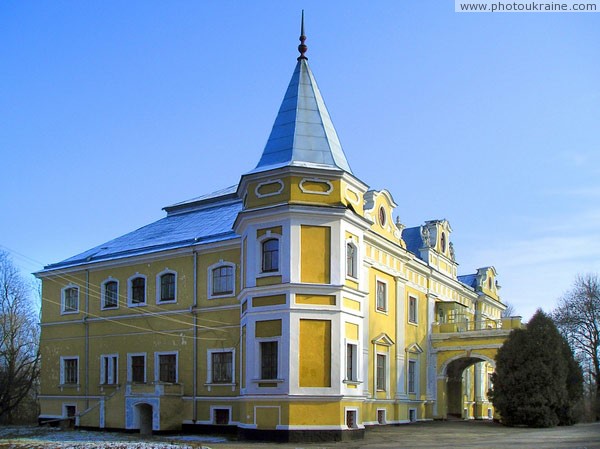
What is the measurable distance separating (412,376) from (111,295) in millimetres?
15135

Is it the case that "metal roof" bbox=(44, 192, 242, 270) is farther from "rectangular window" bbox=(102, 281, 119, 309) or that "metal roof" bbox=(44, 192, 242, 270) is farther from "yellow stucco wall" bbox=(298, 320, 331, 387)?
"yellow stucco wall" bbox=(298, 320, 331, 387)

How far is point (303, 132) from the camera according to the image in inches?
998

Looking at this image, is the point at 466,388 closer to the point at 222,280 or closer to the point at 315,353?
the point at 222,280

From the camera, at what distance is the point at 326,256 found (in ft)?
78.6

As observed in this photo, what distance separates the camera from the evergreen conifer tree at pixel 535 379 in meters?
30.8

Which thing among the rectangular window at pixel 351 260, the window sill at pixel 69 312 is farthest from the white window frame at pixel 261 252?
the window sill at pixel 69 312

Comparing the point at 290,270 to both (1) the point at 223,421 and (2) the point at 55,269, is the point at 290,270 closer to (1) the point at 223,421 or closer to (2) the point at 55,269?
(1) the point at 223,421

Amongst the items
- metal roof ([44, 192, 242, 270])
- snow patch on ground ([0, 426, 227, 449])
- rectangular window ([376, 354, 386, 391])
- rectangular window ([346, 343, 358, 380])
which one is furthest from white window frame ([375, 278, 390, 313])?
snow patch on ground ([0, 426, 227, 449])

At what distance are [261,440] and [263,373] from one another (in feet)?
6.99

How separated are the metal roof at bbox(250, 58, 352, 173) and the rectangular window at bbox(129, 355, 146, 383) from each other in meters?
11.6

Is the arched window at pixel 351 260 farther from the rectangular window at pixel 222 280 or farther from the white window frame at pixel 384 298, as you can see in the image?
the white window frame at pixel 384 298

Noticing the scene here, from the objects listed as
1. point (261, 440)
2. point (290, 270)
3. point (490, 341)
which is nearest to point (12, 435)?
point (261, 440)

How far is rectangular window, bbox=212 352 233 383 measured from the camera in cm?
2852

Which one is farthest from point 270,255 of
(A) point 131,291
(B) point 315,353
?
(A) point 131,291
